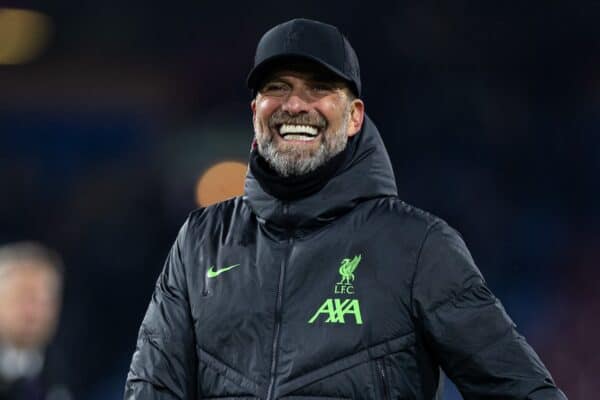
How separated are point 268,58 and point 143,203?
10.8 feet

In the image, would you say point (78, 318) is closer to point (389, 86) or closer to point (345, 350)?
point (389, 86)

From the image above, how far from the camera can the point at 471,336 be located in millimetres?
1771

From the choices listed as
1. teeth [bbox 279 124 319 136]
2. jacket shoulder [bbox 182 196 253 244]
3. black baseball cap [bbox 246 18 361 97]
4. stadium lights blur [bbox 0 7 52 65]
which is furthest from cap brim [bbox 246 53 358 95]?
stadium lights blur [bbox 0 7 52 65]

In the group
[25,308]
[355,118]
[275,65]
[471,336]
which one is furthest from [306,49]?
[25,308]

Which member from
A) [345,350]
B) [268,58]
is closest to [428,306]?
[345,350]

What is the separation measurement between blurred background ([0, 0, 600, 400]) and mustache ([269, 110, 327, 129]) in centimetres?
309

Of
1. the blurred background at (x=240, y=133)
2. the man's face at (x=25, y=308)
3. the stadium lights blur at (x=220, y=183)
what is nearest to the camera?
the man's face at (x=25, y=308)

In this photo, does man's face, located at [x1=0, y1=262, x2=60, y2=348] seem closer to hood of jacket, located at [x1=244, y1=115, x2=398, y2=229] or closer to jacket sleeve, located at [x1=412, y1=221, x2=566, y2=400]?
hood of jacket, located at [x1=244, y1=115, x2=398, y2=229]

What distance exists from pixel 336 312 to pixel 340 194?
22 cm

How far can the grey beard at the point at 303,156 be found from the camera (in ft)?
6.29

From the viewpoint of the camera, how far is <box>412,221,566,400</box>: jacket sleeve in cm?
175

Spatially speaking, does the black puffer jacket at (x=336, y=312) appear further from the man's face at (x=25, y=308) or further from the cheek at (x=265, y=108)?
the man's face at (x=25, y=308)

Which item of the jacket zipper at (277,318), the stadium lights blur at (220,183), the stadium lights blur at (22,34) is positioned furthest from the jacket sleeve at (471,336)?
the stadium lights blur at (22,34)

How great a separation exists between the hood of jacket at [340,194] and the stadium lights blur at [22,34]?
362cm
